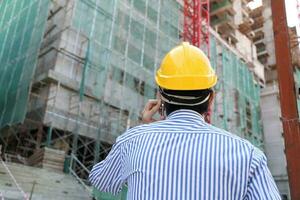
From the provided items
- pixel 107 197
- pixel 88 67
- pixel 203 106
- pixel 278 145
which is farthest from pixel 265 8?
pixel 203 106

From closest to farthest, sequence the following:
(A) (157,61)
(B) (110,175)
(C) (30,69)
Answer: (B) (110,175) < (C) (30,69) < (A) (157,61)

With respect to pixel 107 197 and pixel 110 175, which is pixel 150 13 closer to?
pixel 107 197

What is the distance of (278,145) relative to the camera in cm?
3170

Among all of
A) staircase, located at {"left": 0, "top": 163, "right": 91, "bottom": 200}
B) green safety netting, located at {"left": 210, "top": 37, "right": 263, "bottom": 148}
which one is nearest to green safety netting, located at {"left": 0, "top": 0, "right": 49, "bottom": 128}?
staircase, located at {"left": 0, "top": 163, "right": 91, "bottom": 200}

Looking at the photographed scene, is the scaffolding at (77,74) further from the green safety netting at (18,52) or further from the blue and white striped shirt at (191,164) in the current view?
the blue and white striped shirt at (191,164)

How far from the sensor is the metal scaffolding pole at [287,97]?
5994 mm

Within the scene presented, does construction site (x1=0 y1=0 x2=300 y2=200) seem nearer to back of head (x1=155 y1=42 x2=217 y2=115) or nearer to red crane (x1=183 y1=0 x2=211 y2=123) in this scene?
red crane (x1=183 y1=0 x2=211 y2=123)

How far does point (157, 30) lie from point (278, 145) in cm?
1517

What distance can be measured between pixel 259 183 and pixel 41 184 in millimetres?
11055

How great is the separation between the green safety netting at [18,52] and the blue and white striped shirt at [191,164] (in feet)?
50.0

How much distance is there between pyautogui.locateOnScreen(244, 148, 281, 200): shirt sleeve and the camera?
4.51 feet

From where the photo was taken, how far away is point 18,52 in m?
19.2

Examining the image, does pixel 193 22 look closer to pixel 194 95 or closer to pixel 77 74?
pixel 77 74

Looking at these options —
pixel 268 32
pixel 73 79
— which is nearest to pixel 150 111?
pixel 73 79
